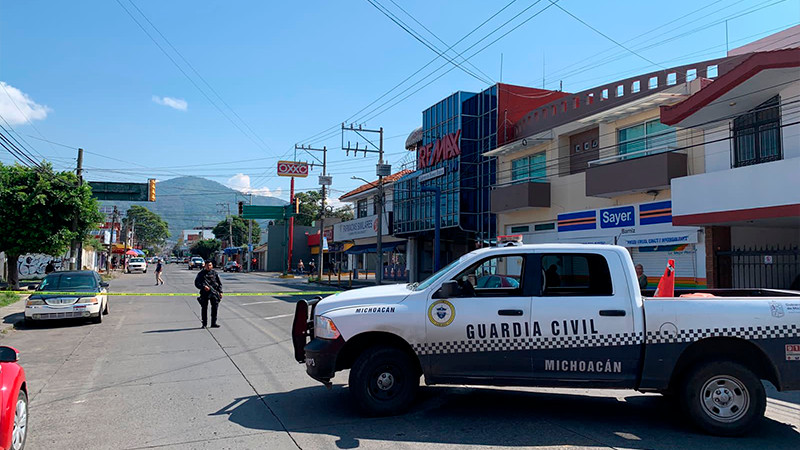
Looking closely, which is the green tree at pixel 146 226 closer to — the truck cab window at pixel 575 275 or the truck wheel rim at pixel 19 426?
the truck wheel rim at pixel 19 426

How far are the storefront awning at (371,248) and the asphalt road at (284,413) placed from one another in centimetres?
3137

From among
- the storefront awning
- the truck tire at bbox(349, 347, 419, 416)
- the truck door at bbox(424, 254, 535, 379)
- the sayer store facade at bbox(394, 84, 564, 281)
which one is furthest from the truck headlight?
the storefront awning

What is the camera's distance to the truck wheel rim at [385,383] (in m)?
6.25

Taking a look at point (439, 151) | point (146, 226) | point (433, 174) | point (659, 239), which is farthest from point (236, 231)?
point (659, 239)

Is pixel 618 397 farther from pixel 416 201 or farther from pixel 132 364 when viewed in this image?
pixel 416 201

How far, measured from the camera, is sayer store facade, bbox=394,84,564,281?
28672 millimetres

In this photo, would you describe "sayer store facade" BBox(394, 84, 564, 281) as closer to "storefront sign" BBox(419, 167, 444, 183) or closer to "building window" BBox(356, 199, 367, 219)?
"storefront sign" BBox(419, 167, 444, 183)

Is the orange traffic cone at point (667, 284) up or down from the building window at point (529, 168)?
down

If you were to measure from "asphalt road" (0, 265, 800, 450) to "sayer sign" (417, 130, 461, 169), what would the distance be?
22.0 meters

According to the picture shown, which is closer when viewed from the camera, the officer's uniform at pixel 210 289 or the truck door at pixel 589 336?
the truck door at pixel 589 336

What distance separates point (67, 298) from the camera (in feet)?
46.8

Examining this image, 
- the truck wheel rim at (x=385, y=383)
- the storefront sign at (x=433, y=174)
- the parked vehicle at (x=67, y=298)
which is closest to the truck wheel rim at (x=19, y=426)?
the truck wheel rim at (x=385, y=383)

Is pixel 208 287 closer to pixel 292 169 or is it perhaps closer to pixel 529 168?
pixel 529 168

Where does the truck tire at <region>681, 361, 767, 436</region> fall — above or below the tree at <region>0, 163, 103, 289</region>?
below
